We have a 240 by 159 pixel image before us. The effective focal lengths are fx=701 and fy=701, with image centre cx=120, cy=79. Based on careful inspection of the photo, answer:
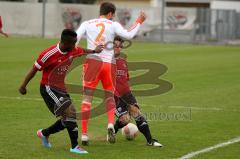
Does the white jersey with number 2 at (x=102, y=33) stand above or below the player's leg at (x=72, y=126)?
above

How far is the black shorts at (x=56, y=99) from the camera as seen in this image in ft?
33.4

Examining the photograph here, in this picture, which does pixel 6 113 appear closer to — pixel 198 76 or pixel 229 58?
pixel 198 76

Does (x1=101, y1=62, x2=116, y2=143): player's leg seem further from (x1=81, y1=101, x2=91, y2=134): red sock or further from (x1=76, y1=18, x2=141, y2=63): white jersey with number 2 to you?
(x1=81, y1=101, x2=91, y2=134): red sock

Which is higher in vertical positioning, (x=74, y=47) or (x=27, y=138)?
(x=74, y=47)

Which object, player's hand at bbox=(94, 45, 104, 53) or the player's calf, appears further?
the player's calf

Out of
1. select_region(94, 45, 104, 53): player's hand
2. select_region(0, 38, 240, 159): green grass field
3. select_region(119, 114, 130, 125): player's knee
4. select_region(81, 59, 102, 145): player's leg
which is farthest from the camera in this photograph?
select_region(119, 114, 130, 125): player's knee

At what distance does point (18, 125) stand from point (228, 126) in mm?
3875

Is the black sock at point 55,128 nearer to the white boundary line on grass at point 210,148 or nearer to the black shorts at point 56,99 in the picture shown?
the black shorts at point 56,99

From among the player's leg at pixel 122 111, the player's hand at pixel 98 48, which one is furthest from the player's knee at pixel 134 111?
the player's hand at pixel 98 48

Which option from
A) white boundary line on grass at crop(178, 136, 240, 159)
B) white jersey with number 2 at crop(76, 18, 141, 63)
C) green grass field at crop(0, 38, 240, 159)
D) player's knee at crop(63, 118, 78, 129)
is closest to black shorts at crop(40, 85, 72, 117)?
player's knee at crop(63, 118, 78, 129)

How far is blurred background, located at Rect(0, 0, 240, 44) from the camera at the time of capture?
50.5 metres

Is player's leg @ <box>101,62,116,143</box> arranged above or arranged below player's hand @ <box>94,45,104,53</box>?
below

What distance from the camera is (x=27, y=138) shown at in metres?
11.4

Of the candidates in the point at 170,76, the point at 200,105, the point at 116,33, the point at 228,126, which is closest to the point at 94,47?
the point at 116,33
